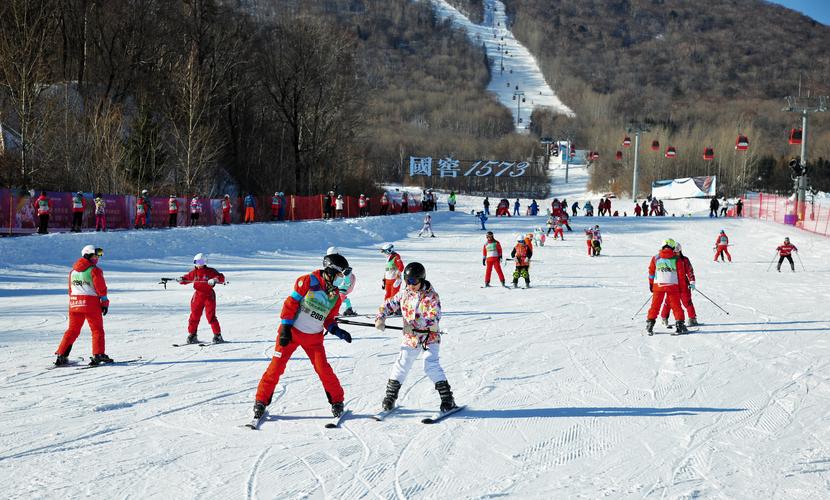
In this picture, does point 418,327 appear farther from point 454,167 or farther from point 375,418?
point 454,167

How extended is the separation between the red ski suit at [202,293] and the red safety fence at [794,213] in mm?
32711

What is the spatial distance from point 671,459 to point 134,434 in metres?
4.78

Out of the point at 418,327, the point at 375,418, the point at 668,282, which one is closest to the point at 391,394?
the point at 375,418

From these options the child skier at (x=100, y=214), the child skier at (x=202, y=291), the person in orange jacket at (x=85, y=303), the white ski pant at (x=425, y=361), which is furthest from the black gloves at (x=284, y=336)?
the child skier at (x=100, y=214)

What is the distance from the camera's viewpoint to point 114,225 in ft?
82.4

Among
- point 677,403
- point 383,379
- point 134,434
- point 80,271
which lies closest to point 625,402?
point 677,403

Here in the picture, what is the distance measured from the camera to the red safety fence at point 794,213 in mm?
36237

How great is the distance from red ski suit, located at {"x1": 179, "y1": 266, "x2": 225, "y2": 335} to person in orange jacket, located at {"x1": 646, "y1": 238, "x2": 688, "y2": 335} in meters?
7.17

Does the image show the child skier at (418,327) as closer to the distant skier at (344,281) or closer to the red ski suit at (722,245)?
the distant skier at (344,281)

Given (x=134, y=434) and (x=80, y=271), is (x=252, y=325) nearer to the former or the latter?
(x=80, y=271)

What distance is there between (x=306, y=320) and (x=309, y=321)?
30mm

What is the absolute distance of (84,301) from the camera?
9.26m

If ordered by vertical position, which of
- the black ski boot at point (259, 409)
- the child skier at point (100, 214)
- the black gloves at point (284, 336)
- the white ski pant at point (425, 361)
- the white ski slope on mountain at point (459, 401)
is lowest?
the white ski slope on mountain at point (459, 401)

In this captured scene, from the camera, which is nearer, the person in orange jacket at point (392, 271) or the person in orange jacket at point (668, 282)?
the person in orange jacket at point (668, 282)
